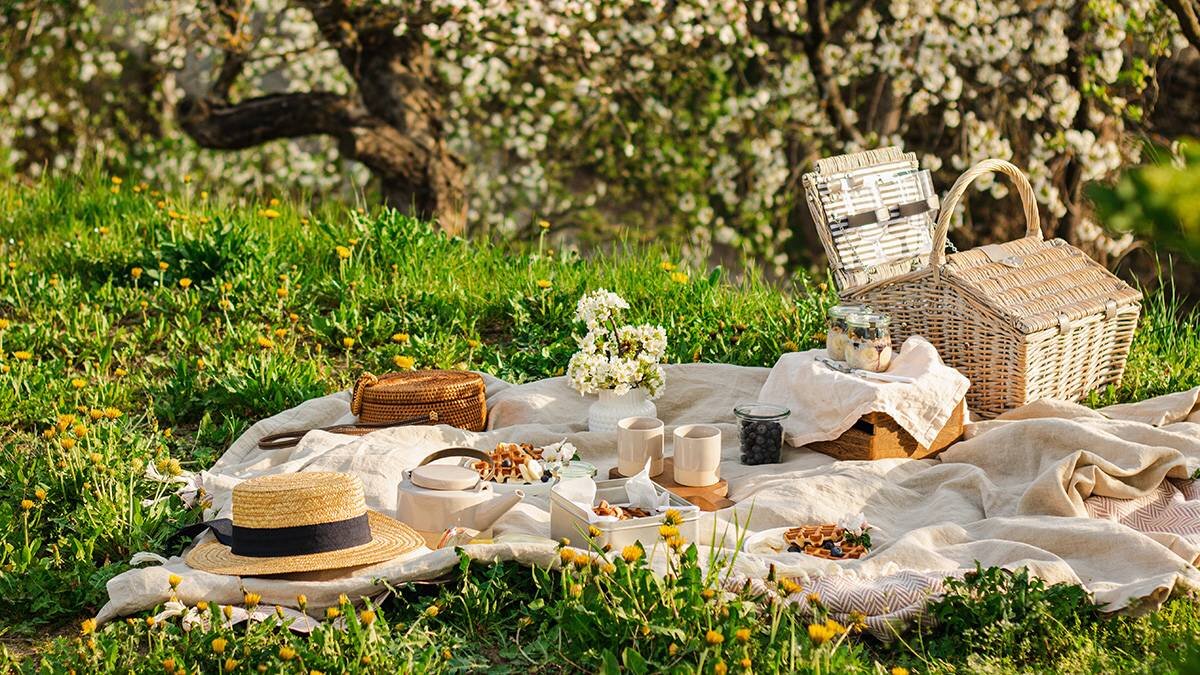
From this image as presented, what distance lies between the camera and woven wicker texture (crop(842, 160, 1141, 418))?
13.7 feet

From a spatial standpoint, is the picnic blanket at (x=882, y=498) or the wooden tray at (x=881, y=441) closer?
the picnic blanket at (x=882, y=498)

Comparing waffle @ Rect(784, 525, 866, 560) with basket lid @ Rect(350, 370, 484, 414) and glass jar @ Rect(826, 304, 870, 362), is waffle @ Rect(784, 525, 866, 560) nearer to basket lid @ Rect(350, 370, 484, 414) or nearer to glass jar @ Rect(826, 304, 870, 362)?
glass jar @ Rect(826, 304, 870, 362)

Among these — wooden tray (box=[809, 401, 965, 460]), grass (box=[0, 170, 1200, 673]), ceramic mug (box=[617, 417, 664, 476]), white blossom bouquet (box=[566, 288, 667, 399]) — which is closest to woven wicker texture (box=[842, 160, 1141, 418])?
wooden tray (box=[809, 401, 965, 460])

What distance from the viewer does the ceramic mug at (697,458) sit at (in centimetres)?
364

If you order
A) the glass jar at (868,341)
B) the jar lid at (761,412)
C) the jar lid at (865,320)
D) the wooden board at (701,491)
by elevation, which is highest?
the jar lid at (865,320)

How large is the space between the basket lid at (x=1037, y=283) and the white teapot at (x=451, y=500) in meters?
1.77

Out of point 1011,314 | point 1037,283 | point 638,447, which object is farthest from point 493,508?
point 1037,283

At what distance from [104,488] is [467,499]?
3.57ft

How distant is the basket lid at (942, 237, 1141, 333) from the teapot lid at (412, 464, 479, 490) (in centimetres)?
183

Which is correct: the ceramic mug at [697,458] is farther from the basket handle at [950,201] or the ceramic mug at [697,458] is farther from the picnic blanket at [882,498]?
the basket handle at [950,201]

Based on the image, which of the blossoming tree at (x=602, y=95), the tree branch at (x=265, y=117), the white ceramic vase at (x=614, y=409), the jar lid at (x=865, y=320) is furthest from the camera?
the tree branch at (x=265, y=117)

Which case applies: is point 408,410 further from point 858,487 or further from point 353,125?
point 353,125

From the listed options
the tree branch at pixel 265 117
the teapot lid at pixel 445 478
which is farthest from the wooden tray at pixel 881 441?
the tree branch at pixel 265 117

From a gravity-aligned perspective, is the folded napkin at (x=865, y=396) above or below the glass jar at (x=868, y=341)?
below
